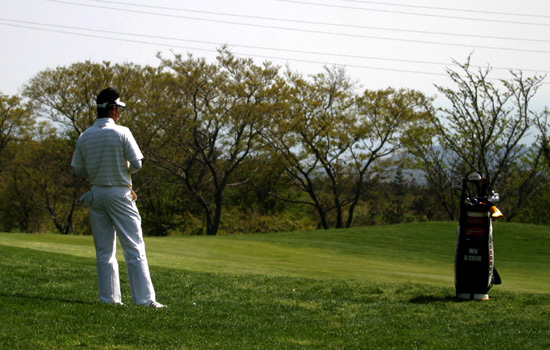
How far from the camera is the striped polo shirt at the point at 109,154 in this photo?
22.9 feet

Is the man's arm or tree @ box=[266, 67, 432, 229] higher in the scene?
tree @ box=[266, 67, 432, 229]

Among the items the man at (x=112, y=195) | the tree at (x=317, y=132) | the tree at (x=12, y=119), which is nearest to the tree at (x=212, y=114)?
the tree at (x=317, y=132)

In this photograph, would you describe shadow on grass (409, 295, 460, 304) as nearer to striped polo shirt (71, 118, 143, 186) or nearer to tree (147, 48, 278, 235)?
striped polo shirt (71, 118, 143, 186)

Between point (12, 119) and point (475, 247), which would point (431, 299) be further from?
point (12, 119)

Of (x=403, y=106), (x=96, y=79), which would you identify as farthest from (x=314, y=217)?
(x=96, y=79)

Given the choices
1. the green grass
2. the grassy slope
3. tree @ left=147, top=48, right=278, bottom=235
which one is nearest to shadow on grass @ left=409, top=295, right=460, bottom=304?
the green grass

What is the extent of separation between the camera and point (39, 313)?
6.39 metres

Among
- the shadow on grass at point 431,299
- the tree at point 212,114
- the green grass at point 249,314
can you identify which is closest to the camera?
the green grass at point 249,314

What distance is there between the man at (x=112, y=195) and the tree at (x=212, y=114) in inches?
1523

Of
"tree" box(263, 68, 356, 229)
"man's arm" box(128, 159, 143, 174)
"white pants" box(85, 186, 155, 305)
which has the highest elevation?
"tree" box(263, 68, 356, 229)

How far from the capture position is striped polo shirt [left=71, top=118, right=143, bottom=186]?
6992mm

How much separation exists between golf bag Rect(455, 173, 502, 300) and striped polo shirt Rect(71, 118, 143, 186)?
451 centimetres

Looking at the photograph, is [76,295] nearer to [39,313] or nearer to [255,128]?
[39,313]

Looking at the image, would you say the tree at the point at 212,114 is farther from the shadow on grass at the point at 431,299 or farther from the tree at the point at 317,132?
the shadow on grass at the point at 431,299
